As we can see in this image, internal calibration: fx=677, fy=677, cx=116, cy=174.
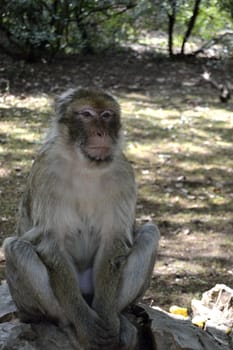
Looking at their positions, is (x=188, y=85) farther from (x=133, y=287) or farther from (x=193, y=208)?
(x=133, y=287)

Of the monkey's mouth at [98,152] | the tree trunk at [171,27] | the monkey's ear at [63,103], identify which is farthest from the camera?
the tree trunk at [171,27]

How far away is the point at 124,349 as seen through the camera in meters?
3.63

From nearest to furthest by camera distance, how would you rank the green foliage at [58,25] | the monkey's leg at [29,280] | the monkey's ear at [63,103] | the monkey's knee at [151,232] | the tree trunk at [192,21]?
the monkey's leg at [29,280], the monkey's ear at [63,103], the monkey's knee at [151,232], the green foliage at [58,25], the tree trunk at [192,21]

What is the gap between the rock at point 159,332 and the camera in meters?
3.58

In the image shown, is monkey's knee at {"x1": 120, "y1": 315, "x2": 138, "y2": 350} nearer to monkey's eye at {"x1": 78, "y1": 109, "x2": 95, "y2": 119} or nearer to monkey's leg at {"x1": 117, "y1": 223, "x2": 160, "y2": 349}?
monkey's leg at {"x1": 117, "y1": 223, "x2": 160, "y2": 349}

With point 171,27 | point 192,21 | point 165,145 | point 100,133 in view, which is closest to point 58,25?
point 171,27

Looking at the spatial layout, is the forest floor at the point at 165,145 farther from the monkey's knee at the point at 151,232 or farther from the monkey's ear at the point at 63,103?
the monkey's ear at the point at 63,103

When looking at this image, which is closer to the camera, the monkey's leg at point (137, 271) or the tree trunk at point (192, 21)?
the monkey's leg at point (137, 271)

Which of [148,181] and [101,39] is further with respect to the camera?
[101,39]

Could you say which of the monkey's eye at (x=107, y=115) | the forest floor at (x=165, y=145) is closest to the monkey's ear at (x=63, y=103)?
the monkey's eye at (x=107, y=115)

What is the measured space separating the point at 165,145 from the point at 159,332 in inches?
186

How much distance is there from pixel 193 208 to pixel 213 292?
7.36ft

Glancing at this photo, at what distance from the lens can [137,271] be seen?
3.70m

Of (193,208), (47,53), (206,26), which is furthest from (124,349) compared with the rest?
(206,26)
